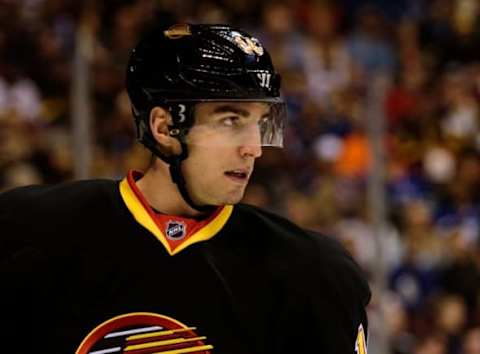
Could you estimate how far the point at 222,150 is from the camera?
229 cm

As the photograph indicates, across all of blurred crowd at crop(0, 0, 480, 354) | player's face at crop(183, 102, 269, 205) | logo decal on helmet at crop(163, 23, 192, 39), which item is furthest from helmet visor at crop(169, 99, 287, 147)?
blurred crowd at crop(0, 0, 480, 354)

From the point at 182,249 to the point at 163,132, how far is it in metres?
Answer: 0.23

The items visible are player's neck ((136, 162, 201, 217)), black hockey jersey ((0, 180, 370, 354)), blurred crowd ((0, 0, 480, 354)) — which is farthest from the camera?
blurred crowd ((0, 0, 480, 354))

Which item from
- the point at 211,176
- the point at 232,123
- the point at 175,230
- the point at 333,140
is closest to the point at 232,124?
the point at 232,123

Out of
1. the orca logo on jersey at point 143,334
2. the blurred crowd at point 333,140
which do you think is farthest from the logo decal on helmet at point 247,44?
the blurred crowd at point 333,140

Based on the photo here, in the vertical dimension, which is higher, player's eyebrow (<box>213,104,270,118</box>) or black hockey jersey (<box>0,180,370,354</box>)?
player's eyebrow (<box>213,104,270,118</box>)

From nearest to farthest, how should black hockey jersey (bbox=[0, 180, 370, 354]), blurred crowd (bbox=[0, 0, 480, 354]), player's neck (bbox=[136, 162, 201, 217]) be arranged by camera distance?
black hockey jersey (bbox=[0, 180, 370, 354])
player's neck (bbox=[136, 162, 201, 217])
blurred crowd (bbox=[0, 0, 480, 354])

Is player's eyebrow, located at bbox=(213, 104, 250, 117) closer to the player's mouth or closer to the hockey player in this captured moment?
the hockey player

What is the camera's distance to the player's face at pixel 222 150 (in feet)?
7.51

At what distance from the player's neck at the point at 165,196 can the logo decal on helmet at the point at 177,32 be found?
0.81 feet

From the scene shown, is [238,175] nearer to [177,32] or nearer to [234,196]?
[234,196]

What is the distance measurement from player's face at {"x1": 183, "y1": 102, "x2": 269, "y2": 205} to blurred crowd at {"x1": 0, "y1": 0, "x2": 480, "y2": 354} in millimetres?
2432

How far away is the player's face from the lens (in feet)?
7.51

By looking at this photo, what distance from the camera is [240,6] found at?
7.31 metres
